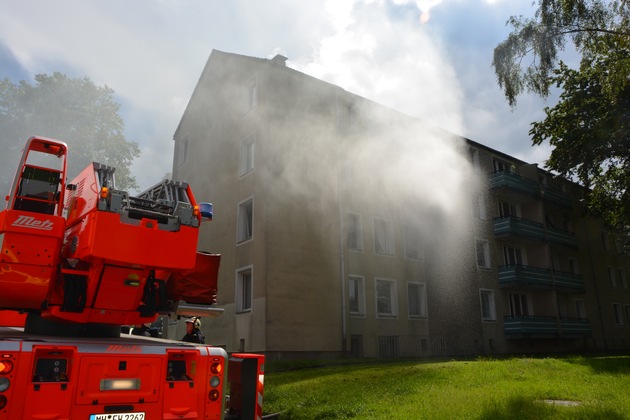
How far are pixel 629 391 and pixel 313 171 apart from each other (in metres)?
13.2

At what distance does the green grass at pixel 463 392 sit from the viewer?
686 centimetres

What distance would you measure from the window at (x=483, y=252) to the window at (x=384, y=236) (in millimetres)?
6698

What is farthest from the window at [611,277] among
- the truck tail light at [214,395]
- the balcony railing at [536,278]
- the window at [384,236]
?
the truck tail light at [214,395]

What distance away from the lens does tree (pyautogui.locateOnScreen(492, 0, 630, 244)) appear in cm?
1211

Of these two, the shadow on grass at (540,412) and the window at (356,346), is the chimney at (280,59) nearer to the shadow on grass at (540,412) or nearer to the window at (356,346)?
the window at (356,346)

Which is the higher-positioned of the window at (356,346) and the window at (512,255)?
the window at (512,255)

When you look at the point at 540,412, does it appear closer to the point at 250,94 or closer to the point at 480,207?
the point at 250,94

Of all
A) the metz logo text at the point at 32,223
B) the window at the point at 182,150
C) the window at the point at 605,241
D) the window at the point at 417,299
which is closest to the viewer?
the metz logo text at the point at 32,223

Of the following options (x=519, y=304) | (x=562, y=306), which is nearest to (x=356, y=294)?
(x=519, y=304)

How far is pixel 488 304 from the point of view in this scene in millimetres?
25531

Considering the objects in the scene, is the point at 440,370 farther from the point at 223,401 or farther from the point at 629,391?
the point at 223,401

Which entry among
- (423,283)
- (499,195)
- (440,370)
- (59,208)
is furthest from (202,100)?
(59,208)

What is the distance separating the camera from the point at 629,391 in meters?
8.02

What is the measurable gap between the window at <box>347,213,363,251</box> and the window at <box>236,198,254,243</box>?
13.7 ft
